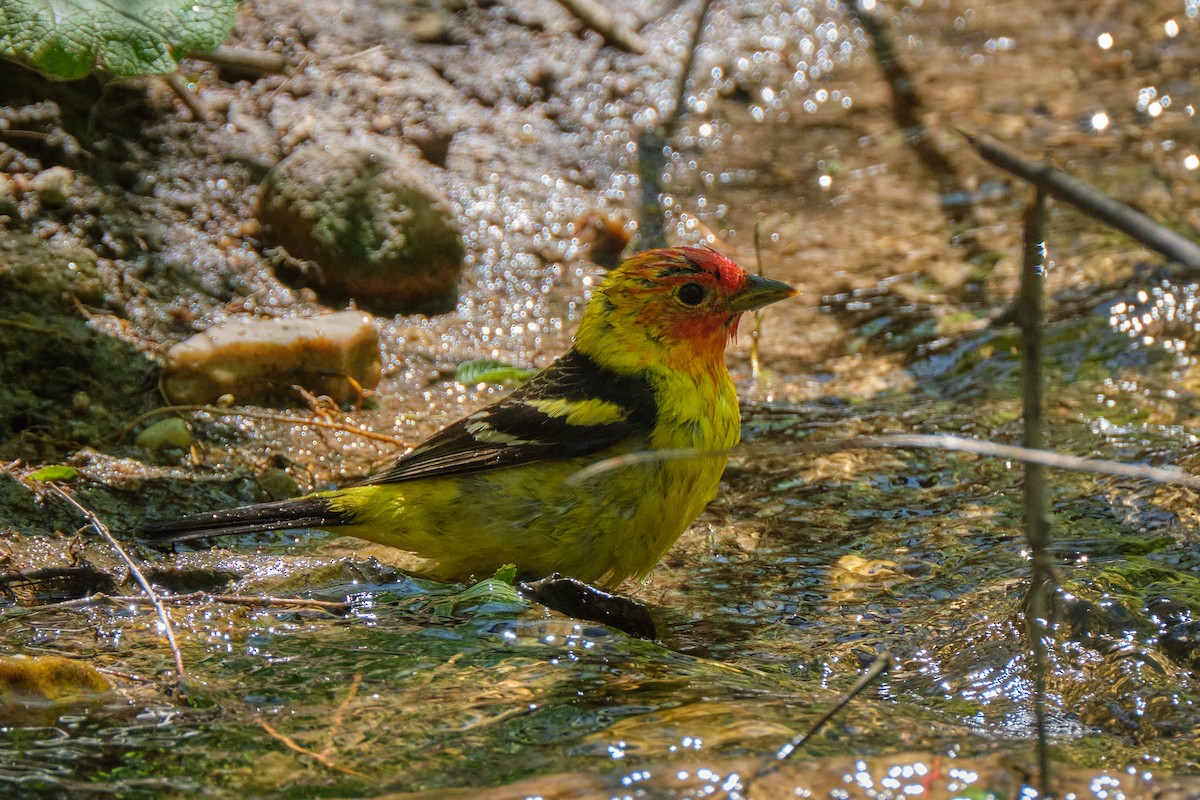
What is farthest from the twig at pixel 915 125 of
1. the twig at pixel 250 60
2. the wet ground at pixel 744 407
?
the twig at pixel 250 60

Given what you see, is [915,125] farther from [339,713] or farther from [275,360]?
[339,713]

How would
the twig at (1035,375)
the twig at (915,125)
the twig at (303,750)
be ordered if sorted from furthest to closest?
the twig at (915,125) → the twig at (303,750) → the twig at (1035,375)

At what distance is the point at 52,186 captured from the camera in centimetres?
530

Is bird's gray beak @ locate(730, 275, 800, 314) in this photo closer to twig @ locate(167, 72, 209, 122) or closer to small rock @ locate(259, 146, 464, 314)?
small rock @ locate(259, 146, 464, 314)

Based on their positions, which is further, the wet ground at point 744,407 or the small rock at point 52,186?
the small rock at point 52,186

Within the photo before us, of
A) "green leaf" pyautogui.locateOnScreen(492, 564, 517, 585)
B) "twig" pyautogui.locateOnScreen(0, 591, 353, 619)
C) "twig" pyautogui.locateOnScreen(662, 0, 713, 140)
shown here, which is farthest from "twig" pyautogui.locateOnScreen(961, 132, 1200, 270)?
"twig" pyautogui.locateOnScreen(662, 0, 713, 140)

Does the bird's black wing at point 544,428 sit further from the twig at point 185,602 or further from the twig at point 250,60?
the twig at point 250,60

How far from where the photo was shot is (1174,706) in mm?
2877

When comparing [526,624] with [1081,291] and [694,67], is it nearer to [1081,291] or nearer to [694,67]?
[1081,291]

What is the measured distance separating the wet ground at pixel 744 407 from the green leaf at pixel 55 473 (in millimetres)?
96

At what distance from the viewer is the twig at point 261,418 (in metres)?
4.75

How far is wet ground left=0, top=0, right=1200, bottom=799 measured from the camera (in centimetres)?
249

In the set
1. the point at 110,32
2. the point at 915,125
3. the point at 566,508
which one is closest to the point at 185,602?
the point at 566,508

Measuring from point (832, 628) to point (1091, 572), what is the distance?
0.77 m
